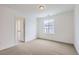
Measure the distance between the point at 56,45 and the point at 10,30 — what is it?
74 centimetres

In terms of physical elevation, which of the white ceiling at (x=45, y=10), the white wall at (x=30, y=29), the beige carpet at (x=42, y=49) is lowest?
the beige carpet at (x=42, y=49)

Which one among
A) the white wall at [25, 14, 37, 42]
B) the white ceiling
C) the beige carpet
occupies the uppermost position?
the white ceiling

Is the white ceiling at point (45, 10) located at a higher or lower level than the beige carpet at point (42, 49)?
higher

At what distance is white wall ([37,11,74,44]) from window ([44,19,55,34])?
0.05m

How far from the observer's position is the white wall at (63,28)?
1.38 meters

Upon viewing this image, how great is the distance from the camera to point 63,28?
1.50 meters

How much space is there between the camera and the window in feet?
4.91

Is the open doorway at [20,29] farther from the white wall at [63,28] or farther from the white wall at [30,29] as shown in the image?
the white wall at [63,28]

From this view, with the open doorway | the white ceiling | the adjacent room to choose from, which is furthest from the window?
the open doorway

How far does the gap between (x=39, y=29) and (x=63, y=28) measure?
40cm

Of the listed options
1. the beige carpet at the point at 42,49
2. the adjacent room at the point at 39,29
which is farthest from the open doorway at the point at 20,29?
the beige carpet at the point at 42,49

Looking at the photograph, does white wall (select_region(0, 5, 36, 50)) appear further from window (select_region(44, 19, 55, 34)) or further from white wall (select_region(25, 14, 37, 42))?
window (select_region(44, 19, 55, 34))

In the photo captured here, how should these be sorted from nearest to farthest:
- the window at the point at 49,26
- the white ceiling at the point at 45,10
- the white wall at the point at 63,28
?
the white ceiling at the point at 45,10, the white wall at the point at 63,28, the window at the point at 49,26

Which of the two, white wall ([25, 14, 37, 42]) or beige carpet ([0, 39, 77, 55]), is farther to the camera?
white wall ([25, 14, 37, 42])
